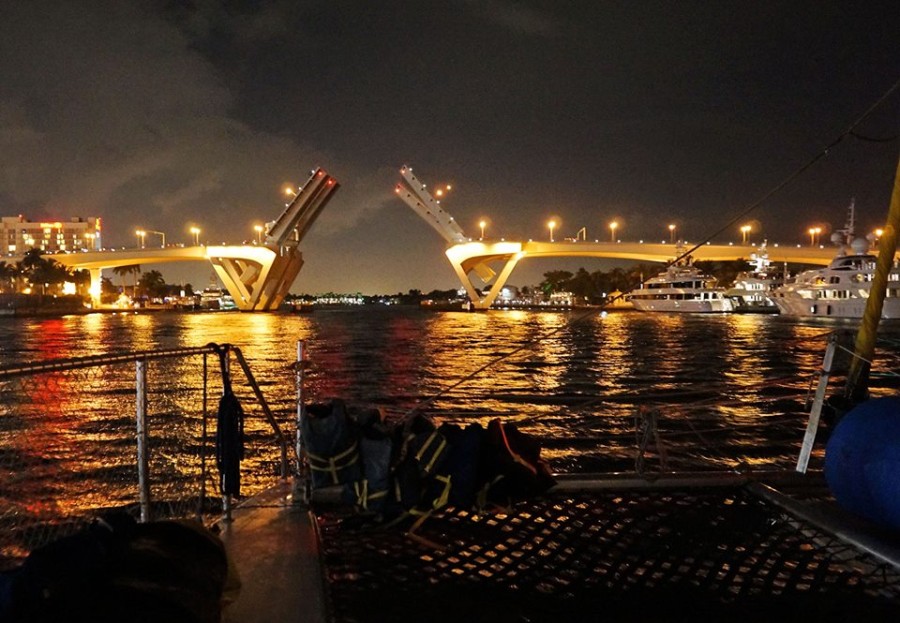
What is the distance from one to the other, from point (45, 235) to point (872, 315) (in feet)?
628

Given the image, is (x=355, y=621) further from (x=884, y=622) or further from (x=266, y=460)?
(x=266, y=460)

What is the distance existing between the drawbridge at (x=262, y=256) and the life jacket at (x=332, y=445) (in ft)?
231

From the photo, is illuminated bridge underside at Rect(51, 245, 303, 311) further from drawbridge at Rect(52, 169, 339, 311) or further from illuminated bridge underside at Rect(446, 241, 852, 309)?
illuminated bridge underside at Rect(446, 241, 852, 309)

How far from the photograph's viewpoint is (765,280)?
86188mm

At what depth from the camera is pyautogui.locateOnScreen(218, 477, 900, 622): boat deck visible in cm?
292

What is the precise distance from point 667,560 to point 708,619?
66 centimetres

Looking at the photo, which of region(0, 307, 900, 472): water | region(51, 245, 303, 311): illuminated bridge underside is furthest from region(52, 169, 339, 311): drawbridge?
region(0, 307, 900, 472): water

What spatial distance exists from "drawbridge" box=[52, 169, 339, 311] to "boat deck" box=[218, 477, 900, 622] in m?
70.9

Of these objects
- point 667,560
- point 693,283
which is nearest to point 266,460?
point 667,560

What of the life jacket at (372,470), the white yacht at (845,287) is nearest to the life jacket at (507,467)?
the life jacket at (372,470)

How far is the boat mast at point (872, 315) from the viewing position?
5.05 meters

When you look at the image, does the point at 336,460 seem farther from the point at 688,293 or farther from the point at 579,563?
the point at 688,293

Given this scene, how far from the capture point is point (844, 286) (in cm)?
5294

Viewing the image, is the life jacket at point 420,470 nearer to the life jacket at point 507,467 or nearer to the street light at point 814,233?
the life jacket at point 507,467
